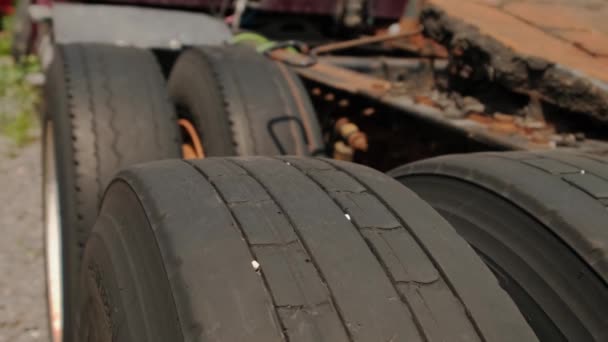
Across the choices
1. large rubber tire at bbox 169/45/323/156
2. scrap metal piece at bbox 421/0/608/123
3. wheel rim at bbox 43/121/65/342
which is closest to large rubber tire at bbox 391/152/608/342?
scrap metal piece at bbox 421/0/608/123

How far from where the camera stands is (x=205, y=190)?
4.05 feet

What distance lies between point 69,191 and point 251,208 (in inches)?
49.7

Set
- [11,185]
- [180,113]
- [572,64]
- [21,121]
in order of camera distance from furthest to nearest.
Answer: [21,121]
[11,185]
[180,113]
[572,64]

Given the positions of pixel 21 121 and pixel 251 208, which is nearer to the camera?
pixel 251 208

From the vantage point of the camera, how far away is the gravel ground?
2.96 meters

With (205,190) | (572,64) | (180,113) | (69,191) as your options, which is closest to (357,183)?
(205,190)

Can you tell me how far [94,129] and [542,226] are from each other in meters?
1.52

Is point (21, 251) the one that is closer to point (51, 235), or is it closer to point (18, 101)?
point (51, 235)

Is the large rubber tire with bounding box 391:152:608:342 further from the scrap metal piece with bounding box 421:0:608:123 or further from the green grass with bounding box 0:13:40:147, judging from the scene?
the green grass with bounding box 0:13:40:147

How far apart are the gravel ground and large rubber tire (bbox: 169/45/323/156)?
1194mm

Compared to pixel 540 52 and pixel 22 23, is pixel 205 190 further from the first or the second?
pixel 22 23

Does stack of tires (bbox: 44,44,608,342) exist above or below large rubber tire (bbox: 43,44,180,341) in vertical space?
above

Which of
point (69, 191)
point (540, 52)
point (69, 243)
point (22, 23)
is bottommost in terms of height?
point (22, 23)

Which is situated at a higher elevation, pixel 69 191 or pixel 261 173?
pixel 261 173
